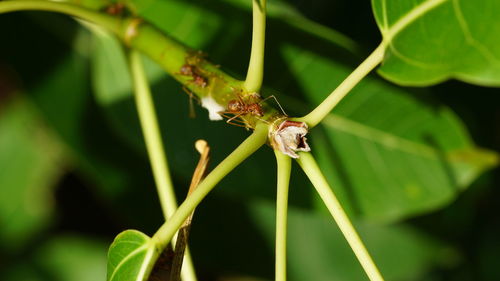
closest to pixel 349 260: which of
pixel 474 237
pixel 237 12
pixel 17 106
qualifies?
pixel 474 237

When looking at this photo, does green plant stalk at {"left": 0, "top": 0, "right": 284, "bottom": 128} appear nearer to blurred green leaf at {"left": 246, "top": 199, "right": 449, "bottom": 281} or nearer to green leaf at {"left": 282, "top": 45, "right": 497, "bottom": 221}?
green leaf at {"left": 282, "top": 45, "right": 497, "bottom": 221}

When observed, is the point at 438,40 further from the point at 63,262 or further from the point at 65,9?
the point at 63,262

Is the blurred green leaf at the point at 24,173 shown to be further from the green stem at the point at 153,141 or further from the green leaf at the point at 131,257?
the green leaf at the point at 131,257

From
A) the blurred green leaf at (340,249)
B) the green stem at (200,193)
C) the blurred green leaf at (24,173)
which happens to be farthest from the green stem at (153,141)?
the blurred green leaf at (24,173)

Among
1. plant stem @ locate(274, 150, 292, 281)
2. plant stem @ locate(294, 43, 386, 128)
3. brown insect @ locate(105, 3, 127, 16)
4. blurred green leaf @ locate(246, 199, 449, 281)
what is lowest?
plant stem @ locate(274, 150, 292, 281)

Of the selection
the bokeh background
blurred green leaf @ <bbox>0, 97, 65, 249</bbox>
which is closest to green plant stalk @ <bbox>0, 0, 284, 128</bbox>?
the bokeh background

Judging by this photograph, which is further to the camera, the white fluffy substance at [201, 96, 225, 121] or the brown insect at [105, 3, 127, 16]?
the brown insect at [105, 3, 127, 16]

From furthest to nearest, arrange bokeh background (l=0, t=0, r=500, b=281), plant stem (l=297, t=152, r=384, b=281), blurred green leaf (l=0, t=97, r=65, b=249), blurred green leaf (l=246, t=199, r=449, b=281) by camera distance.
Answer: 1. blurred green leaf (l=0, t=97, r=65, b=249)
2. blurred green leaf (l=246, t=199, r=449, b=281)
3. bokeh background (l=0, t=0, r=500, b=281)
4. plant stem (l=297, t=152, r=384, b=281)
